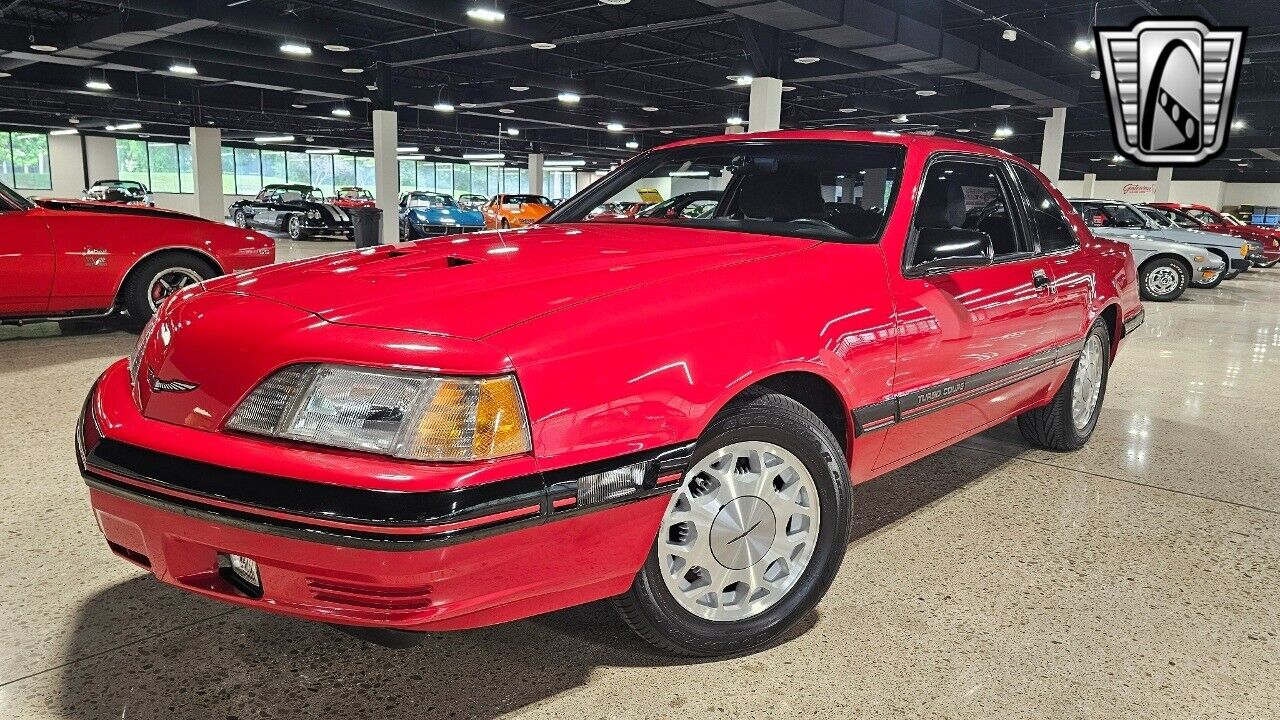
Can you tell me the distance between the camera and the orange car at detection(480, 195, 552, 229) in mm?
21859

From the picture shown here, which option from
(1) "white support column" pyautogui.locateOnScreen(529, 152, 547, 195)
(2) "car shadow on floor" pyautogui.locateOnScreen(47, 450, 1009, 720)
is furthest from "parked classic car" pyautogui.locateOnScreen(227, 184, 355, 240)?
(2) "car shadow on floor" pyautogui.locateOnScreen(47, 450, 1009, 720)

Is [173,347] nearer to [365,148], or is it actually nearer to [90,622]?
[90,622]

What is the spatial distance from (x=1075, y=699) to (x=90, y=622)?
98.2 inches

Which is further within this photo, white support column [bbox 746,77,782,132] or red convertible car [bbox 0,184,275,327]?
white support column [bbox 746,77,782,132]

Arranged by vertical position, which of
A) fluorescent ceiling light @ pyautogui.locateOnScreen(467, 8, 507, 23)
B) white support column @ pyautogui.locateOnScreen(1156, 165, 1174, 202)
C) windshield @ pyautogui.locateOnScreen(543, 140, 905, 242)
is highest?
fluorescent ceiling light @ pyautogui.locateOnScreen(467, 8, 507, 23)

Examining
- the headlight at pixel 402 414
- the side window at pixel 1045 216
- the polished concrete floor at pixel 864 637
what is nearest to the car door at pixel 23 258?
the polished concrete floor at pixel 864 637

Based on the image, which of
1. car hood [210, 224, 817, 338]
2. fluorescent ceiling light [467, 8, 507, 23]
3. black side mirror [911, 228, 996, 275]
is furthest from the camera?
fluorescent ceiling light [467, 8, 507, 23]

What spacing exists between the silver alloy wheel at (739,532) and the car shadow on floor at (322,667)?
7.5 inches

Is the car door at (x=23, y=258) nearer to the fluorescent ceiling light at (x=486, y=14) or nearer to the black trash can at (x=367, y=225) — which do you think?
the fluorescent ceiling light at (x=486, y=14)

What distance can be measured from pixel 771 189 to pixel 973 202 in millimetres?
1024

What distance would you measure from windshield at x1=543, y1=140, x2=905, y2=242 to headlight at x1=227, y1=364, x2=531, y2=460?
1315 millimetres

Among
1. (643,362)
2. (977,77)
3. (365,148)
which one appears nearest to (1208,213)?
(977,77)

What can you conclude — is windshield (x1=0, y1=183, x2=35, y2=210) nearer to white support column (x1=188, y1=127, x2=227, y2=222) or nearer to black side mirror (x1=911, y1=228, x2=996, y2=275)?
black side mirror (x1=911, y1=228, x2=996, y2=275)

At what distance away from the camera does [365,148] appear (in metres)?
39.6
